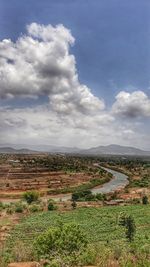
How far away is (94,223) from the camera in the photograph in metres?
45.5

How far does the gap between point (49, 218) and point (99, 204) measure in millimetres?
16726

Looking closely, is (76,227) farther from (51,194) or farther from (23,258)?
(51,194)

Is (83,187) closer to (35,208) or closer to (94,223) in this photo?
(35,208)

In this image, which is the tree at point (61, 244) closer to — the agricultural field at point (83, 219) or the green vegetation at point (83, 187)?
the agricultural field at point (83, 219)

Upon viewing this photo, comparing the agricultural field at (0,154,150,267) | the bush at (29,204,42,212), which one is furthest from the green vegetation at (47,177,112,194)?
the bush at (29,204,42,212)

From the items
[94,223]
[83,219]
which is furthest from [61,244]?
[83,219]

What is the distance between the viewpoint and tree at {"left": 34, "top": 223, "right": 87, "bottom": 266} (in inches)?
687

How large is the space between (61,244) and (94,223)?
2856 centimetres

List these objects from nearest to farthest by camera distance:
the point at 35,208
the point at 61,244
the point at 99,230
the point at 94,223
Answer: the point at 61,244 < the point at 99,230 < the point at 94,223 < the point at 35,208

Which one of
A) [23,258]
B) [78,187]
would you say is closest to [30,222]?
[23,258]

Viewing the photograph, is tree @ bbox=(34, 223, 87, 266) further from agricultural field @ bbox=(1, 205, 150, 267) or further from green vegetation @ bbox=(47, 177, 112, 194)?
green vegetation @ bbox=(47, 177, 112, 194)

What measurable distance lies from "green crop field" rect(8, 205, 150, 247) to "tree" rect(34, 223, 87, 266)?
43.2 ft

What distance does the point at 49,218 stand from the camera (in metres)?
50.8

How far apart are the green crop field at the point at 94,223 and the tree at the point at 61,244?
43.2 ft
